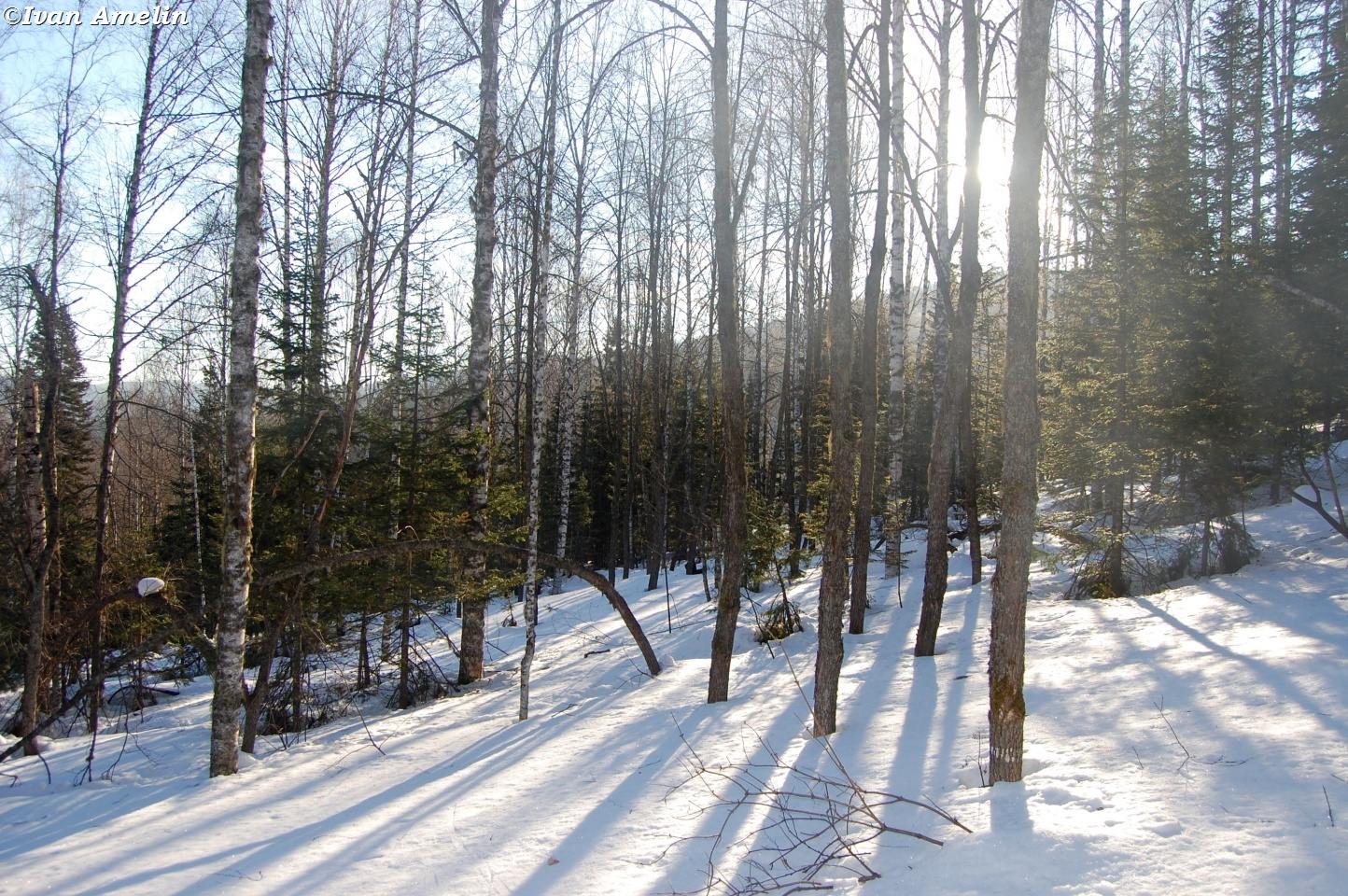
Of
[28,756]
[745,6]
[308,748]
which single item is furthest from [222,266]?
[745,6]

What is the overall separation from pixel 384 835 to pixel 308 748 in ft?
10.9

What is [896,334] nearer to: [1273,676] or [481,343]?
[481,343]

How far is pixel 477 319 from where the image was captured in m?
10.2

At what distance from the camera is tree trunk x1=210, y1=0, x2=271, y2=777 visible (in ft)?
20.2

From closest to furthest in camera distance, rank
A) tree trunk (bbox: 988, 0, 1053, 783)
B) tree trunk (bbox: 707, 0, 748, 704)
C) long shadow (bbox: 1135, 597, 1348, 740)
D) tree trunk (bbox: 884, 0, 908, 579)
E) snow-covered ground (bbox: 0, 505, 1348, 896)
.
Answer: snow-covered ground (bbox: 0, 505, 1348, 896)
tree trunk (bbox: 988, 0, 1053, 783)
long shadow (bbox: 1135, 597, 1348, 740)
tree trunk (bbox: 707, 0, 748, 704)
tree trunk (bbox: 884, 0, 908, 579)

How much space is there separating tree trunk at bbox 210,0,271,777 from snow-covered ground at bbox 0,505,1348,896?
69 centimetres

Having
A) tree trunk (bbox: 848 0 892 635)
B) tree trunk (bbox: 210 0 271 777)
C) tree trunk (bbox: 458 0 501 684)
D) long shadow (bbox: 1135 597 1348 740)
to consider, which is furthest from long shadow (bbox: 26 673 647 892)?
long shadow (bbox: 1135 597 1348 740)

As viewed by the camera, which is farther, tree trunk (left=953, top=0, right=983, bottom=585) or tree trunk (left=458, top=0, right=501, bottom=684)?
tree trunk (left=458, top=0, right=501, bottom=684)

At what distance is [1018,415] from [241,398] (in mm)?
5996

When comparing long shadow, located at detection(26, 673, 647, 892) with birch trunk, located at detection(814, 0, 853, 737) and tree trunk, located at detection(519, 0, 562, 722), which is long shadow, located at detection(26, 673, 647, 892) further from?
birch trunk, located at detection(814, 0, 853, 737)

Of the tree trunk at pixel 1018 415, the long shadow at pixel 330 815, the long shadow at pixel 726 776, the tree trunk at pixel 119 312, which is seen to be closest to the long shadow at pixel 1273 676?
the tree trunk at pixel 1018 415

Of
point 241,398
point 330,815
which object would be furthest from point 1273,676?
point 241,398

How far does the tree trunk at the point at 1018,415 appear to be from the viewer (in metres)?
4.21

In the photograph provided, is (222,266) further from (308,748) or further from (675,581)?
(675,581)
